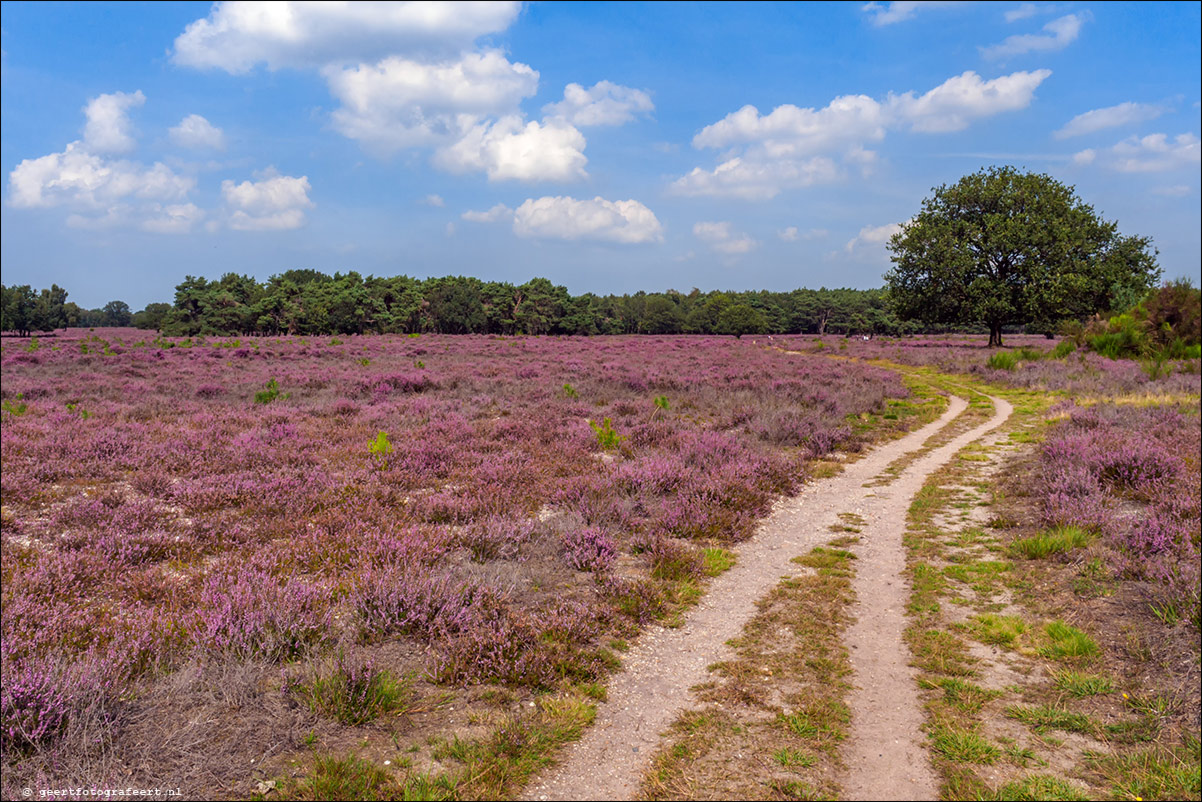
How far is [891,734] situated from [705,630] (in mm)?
1912

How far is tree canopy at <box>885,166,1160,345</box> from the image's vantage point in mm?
40656

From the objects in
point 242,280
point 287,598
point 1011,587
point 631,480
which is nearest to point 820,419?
point 631,480

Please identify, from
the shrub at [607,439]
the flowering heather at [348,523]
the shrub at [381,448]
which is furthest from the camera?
the shrub at [607,439]

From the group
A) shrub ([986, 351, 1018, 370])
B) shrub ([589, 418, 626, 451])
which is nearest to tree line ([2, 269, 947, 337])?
shrub ([986, 351, 1018, 370])

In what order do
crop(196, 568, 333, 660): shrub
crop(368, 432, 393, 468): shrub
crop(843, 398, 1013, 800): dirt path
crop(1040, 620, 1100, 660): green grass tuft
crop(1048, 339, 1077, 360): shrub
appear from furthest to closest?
crop(1048, 339, 1077, 360): shrub → crop(368, 432, 393, 468): shrub → crop(1040, 620, 1100, 660): green grass tuft → crop(196, 568, 333, 660): shrub → crop(843, 398, 1013, 800): dirt path

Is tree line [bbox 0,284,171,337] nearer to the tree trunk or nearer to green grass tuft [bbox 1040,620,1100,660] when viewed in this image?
green grass tuft [bbox 1040,620,1100,660]

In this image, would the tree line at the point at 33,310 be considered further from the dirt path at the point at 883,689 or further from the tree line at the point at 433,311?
the dirt path at the point at 883,689

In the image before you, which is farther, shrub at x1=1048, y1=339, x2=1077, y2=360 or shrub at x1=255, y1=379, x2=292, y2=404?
shrub at x1=1048, y1=339, x2=1077, y2=360

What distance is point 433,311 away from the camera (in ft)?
277

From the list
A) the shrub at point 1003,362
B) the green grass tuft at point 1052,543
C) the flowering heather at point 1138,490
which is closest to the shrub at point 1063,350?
the shrub at point 1003,362

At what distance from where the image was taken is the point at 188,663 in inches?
163

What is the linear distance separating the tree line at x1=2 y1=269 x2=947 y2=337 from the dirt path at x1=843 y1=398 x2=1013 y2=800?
47678mm

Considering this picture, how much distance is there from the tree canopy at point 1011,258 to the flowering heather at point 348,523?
33163 mm

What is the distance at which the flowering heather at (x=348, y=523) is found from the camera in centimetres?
452
